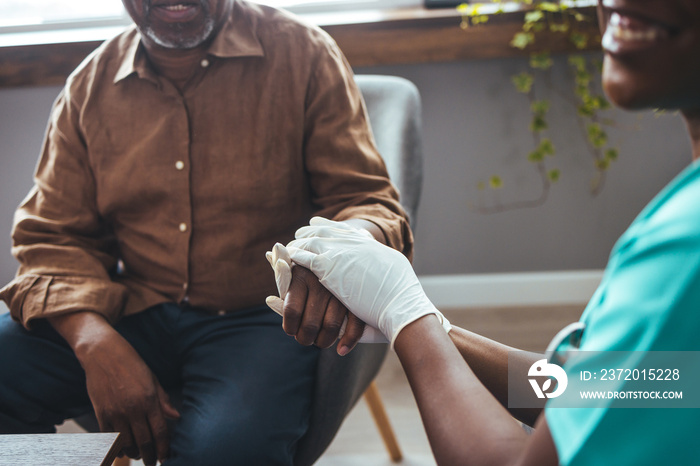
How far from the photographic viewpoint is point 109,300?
4.08 ft

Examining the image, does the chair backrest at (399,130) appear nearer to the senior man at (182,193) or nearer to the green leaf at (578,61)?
the senior man at (182,193)

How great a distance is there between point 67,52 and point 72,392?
1.19m

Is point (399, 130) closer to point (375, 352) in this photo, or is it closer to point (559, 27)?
point (375, 352)

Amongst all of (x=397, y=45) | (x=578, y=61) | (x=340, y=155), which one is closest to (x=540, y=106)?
(x=578, y=61)

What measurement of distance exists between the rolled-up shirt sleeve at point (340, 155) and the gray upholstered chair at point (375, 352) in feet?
0.51

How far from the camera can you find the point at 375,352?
1.31 m

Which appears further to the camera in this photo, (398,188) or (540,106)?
(540,106)

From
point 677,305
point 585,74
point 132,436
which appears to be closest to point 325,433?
point 132,436

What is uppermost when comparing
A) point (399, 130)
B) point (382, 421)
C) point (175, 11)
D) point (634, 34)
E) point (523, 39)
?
point (634, 34)

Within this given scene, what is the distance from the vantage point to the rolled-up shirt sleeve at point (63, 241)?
122cm

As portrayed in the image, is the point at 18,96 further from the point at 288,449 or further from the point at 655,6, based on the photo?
the point at 655,6

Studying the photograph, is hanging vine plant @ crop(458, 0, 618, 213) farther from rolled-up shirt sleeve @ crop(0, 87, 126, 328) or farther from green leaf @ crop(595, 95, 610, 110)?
rolled-up shirt sleeve @ crop(0, 87, 126, 328)

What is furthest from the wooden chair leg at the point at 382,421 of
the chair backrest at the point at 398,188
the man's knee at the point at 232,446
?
the man's knee at the point at 232,446

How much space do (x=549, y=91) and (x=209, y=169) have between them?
1.29 meters
